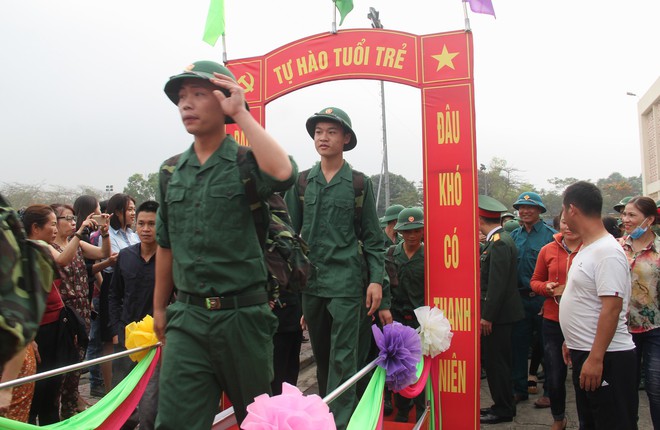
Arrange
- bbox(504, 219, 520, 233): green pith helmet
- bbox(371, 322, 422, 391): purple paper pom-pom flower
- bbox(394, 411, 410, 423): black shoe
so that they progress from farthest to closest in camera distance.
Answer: bbox(504, 219, 520, 233): green pith helmet < bbox(394, 411, 410, 423): black shoe < bbox(371, 322, 422, 391): purple paper pom-pom flower

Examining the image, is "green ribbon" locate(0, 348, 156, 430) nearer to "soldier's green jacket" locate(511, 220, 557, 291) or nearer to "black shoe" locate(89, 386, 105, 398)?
"black shoe" locate(89, 386, 105, 398)

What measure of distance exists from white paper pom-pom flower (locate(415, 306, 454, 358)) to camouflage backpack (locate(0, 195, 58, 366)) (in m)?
2.88

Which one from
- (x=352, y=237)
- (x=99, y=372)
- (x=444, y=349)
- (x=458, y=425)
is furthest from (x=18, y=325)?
(x=99, y=372)

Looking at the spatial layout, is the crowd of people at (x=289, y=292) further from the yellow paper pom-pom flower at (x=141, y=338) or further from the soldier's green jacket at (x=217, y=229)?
the yellow paper pom-pom flower at (x=141, y=338)

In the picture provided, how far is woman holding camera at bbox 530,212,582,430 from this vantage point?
4.09 meters

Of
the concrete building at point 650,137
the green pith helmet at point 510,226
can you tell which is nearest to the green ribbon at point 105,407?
the green pith helmet at point 510,226

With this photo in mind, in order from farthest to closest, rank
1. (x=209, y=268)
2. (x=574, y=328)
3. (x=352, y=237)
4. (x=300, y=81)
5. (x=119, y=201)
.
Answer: (x=119, y=201)
(x=300, y=81)
(x=352, y=237)
(x=574, y=328)
(x=209, y=268)

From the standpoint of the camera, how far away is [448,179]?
3977 millimetres

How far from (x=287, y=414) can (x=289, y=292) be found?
1.93m

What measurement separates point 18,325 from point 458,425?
347cm

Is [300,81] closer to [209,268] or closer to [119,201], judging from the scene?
[119,201]

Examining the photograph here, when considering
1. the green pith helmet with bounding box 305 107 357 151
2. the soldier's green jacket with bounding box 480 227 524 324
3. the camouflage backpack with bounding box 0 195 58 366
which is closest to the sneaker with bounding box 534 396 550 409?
the soldier's green jacket with bounding box 480 227 524 324

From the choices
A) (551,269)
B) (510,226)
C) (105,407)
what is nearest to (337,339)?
(105,407)

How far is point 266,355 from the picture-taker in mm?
2229
